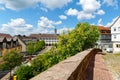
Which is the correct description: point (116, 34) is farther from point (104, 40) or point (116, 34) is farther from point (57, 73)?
point (57, 73)

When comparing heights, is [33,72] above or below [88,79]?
below

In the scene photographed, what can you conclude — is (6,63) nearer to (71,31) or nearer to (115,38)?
(71,31)

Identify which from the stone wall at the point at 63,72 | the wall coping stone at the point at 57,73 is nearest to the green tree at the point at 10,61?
the stone wall at the point at 63,72

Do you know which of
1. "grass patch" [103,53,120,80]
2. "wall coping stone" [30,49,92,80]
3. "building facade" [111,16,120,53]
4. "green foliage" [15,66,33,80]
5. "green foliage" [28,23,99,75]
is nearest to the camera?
"wall coping stone" [30,49,92,80]

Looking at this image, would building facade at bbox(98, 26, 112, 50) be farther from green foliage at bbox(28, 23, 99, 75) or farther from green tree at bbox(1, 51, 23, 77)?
green tree at bbox(1, 51, 23, 77)

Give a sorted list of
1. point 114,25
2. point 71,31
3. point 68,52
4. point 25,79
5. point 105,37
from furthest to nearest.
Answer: point 105,37, point 114,25, point 71,31, point 68,52, point 25,79

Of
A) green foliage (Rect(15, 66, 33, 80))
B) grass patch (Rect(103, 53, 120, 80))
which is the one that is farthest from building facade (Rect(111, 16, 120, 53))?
grass patch (Rect(103, 53, 120, 80))

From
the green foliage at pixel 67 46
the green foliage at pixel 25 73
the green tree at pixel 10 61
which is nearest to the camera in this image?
the green foliage at pixel 25 73

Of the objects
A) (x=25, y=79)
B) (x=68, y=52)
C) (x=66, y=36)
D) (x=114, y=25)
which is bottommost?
(x=25, y=79)

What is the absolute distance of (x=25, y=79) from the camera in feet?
107

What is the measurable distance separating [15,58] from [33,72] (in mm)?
15118

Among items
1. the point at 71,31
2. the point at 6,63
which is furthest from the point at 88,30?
the point at 6,63

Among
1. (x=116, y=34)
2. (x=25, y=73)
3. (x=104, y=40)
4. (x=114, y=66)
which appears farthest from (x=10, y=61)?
(x=104, y=40)

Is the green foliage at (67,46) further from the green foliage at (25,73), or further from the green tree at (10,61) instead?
the green tree at (10,61)
